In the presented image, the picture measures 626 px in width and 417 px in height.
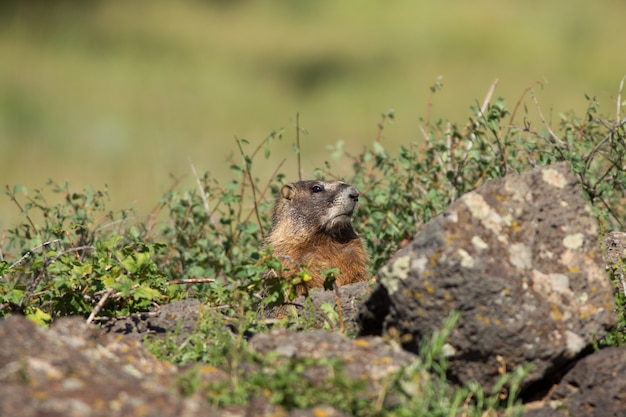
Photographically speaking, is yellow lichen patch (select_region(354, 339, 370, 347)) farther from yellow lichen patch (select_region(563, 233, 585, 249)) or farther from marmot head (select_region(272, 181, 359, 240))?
marmot head (select_region(272, 181, 359, 240))

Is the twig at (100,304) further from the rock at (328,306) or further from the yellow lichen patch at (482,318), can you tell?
the yellow lichen patch at (482,318)

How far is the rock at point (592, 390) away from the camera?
3.96 m

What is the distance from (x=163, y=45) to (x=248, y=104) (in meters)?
3.70

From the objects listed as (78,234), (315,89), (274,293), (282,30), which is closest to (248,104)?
(315,89)

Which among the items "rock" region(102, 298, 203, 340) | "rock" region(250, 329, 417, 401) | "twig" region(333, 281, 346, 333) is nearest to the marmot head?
"twig" region(333, 281, 346, 333)

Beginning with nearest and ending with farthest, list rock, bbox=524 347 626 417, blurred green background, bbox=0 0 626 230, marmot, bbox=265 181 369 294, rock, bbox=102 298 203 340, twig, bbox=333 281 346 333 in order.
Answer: rock, bbox=524 347 626 417
twig, bbox=333 281 346 333
rock, bbox=102 298 203 340
marmot, bbox=265 181 369 294
blurred green background, bbox=0 0 626 230

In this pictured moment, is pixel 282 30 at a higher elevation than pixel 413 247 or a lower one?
higher

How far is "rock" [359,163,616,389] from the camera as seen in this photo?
383cm

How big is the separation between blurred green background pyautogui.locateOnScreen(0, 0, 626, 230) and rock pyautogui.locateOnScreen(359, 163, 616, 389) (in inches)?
247

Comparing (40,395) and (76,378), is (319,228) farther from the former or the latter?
(40,395)

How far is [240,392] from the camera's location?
3.32 meters

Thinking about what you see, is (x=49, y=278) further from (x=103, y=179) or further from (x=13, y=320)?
(x=103, y=179)

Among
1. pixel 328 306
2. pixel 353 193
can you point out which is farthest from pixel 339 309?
pixel 353 193

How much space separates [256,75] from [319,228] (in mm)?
12441
